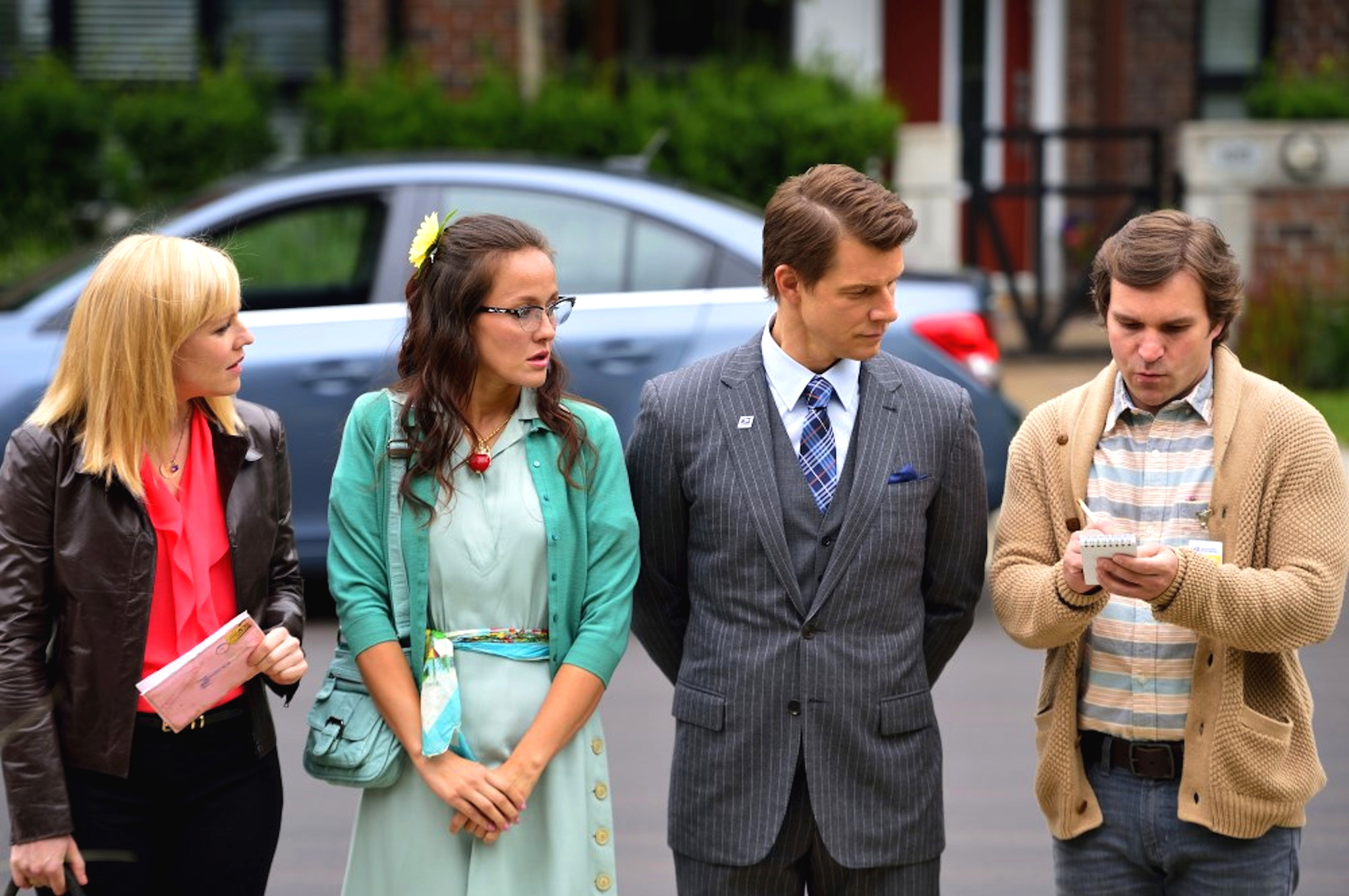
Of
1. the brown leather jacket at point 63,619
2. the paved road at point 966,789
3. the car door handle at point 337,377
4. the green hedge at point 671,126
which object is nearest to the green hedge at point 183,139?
the green hedge at point 671,126

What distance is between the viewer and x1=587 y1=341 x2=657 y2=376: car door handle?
24.6 ft

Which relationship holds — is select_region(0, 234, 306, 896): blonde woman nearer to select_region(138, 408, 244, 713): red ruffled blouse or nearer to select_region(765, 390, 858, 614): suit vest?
select_region(138, 408, 244, 713): red ruffled blouse

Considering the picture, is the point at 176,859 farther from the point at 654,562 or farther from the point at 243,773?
the point at 654,562

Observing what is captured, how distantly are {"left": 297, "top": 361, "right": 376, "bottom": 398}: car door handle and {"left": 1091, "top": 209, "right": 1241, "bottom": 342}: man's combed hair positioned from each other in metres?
4.55

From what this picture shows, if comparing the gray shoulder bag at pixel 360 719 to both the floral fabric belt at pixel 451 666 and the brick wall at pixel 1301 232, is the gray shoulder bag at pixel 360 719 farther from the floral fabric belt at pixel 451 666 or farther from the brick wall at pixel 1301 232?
the brick wall at pixel 1301 232

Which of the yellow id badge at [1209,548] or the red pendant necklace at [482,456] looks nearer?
the yellow id badge at [1209,548]

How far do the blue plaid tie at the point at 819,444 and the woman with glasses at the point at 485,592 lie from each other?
32 centimetres

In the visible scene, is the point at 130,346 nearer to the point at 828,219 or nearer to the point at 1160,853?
the point at 828,219

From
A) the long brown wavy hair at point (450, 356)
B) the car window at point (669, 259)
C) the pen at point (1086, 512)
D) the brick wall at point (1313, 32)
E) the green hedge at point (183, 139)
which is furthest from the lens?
the brick wall at point (1313, 32)

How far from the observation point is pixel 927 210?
13.6 metres

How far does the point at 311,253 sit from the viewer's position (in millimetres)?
8719

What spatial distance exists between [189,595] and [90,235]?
11.0 metres

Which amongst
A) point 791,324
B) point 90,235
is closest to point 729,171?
point 90,235

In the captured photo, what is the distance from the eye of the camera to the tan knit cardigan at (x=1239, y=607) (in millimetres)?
3049
